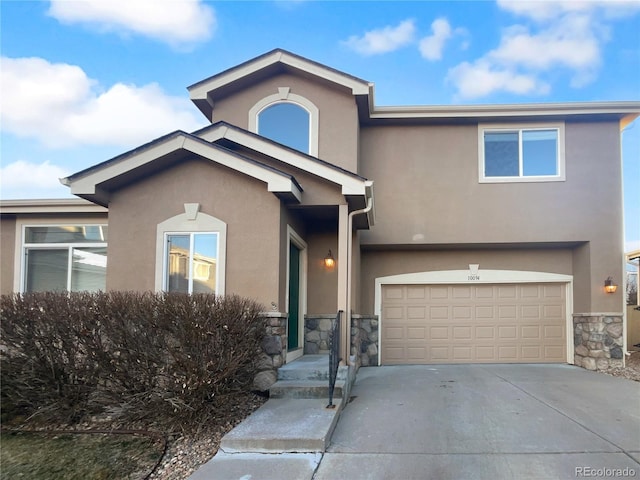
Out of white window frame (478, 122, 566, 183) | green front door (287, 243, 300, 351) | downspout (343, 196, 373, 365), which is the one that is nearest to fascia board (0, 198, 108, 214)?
green front door (287, 243, 300, 351)

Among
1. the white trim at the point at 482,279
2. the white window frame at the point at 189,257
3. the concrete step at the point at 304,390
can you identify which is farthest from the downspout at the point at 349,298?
the white trim at the point at 482,279

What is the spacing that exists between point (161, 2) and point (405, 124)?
5.78 m

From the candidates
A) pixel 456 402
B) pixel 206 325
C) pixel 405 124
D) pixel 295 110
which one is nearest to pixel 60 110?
pixel 295 110

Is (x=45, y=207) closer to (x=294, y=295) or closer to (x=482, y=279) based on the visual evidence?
(x=294, y=295)

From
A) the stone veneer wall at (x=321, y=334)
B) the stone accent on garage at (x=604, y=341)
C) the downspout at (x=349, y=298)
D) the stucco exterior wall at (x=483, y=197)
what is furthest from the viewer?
the stucco exterior wall at (x=483, y=197)

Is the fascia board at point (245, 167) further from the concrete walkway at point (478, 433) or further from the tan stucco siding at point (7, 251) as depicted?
the tan stucco siding at point (7, 251)

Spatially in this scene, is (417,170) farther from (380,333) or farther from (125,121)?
(125,121)

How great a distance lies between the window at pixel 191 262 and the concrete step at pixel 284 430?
2230 millimetres

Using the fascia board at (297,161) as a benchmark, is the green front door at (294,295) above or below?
below

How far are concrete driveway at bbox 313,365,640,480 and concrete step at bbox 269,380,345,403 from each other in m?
0.34

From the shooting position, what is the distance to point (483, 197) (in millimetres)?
10711

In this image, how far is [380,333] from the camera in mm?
11000

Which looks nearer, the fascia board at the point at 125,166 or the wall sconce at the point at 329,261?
the fascia board at the point at 125,166

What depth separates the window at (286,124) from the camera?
10.2m
